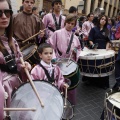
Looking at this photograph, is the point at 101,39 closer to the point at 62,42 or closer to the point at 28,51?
the point at 62,42

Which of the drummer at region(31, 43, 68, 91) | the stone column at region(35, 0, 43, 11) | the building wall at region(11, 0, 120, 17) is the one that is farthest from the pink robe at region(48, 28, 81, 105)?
the stone column at region(35, 0, 43, 11)

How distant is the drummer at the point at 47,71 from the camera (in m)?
2.40

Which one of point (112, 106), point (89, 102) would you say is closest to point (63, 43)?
point (89, 102)

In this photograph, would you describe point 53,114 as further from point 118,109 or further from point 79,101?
point 79,101

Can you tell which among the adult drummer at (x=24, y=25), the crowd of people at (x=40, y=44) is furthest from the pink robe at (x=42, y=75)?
the adult drummer at (x=24, y=25)

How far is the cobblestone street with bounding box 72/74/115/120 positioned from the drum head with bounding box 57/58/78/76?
87 centimetres

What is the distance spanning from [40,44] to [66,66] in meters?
0.73

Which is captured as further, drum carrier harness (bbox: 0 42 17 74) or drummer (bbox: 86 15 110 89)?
drummer (bbox: 86 15 110 89)

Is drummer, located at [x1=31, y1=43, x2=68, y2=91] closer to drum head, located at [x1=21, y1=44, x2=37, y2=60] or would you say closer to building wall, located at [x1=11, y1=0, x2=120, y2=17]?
drum head, located at [x1=21, y1=44, x2=37, y2=60]

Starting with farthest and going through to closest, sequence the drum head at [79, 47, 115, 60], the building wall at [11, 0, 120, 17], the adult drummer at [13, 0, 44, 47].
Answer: the building wall at [11, 0, 120, 17] → the drum head at [79, 47, 115, 60] → the adult drummer at [13, 0, 44, 47]

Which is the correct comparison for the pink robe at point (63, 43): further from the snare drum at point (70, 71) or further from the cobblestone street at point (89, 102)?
the snare drum at point (70, 71)

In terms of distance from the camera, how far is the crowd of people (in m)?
1.78

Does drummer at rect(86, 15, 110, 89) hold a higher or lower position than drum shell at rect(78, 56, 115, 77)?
higher

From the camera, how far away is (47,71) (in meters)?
2.47
